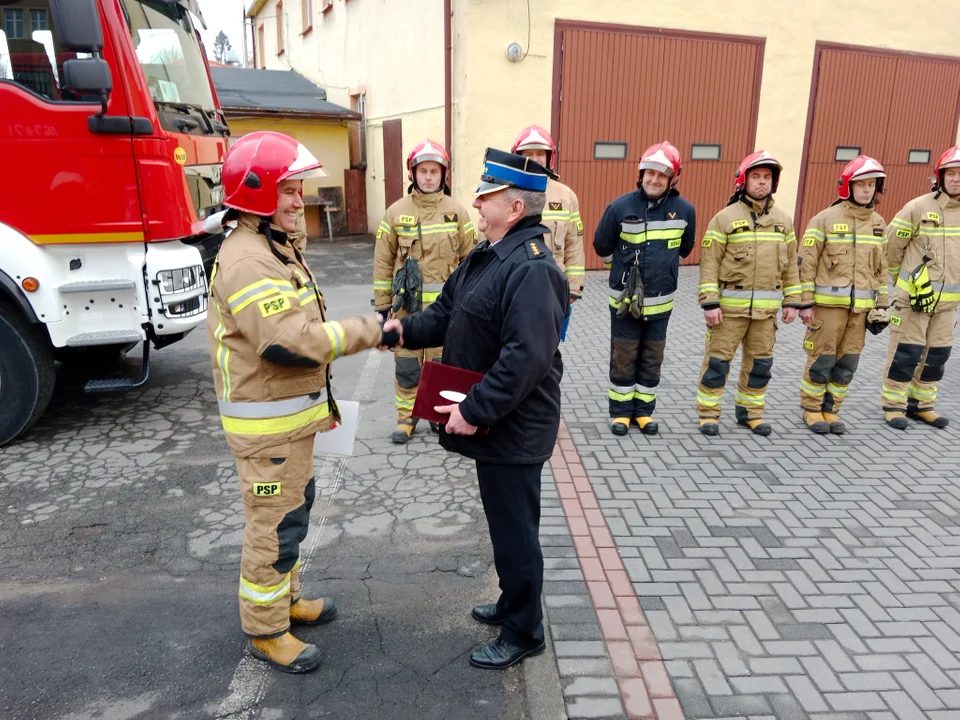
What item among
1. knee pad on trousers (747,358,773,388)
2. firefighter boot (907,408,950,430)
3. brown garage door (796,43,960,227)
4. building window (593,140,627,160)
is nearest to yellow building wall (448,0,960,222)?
brown garage door (796,43,960,227)

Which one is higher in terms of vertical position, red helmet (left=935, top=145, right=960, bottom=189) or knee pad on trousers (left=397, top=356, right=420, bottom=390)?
red helmet (left=935, top=145, right=960, bottom=189)

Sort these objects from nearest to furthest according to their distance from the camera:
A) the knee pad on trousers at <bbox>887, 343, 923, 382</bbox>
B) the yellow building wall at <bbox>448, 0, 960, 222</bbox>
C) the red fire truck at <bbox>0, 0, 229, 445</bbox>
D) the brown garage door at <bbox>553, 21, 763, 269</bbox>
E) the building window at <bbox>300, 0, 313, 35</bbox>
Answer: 1. the red fire truck at <bbox>0, 0, 229, 445</bbox>
2. the knee pad on trousers at <bbox>887, 343, 923, 382</bbox>
3. the yellow building wall at <bbox>448, 0, 960, 222</bbox>
4. the brown garage door at <bbox>553, 21, 763, 269</bbox>
5. the building window at <bbox>300, 0, 313, 35</bbox>

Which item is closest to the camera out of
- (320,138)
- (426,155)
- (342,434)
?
(342,434)

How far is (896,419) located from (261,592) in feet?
17.4

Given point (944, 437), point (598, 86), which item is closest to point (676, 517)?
point (944, 437)

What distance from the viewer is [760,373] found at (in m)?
5.55

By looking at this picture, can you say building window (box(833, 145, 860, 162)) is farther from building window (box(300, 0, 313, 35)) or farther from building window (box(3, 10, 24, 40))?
building window (box(300, 0, 313, 35))

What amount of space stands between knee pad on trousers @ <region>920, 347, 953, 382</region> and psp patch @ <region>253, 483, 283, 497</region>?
5.48 meters

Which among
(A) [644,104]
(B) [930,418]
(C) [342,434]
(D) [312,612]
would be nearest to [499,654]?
(D) [312,612]

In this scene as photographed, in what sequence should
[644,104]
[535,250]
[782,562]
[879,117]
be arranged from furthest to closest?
[879,117] < [644,104] < [782,562] < [535,250]

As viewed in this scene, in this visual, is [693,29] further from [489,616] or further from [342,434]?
[489,616]

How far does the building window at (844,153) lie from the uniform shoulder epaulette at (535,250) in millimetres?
12222

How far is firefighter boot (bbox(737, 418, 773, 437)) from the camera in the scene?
5.60m

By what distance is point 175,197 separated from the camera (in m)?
5.14
